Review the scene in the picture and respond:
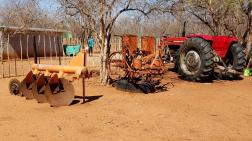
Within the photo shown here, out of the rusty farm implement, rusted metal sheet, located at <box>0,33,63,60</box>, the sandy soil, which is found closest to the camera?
the sandy soil

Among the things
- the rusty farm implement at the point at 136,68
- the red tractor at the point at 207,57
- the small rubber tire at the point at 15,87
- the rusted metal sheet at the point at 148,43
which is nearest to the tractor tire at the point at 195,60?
the red tractor at the point at 207,57

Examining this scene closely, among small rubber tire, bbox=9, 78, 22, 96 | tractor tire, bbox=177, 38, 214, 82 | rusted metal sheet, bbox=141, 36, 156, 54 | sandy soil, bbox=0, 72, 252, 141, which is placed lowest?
sandy soil, bbox=0, 72, 252, 141

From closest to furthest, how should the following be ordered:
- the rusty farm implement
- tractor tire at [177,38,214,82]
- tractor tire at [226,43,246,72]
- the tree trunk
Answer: the rusty farm implement < the tree trunk < tractor tire at [177,38,214,82] < tractor tire at [226,43,246,72]

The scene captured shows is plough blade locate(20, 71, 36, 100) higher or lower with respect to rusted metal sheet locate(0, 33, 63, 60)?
lower

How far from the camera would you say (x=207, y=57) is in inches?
465

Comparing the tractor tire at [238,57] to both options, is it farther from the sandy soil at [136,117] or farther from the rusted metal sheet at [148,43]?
the rusted metal sheet at [148,43]

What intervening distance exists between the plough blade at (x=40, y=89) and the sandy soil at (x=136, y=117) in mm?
196

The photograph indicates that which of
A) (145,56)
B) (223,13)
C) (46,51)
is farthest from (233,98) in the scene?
(46,51)

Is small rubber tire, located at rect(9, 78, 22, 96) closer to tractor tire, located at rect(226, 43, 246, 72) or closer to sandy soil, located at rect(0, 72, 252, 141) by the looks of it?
sandy soil, located at rect(0, 72, 252, 141)

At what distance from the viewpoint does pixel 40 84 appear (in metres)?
9.40

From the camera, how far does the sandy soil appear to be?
20.9 ft

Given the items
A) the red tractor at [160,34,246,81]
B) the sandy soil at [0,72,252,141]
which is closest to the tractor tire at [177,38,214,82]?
the red tractor at [160,34,246,81]

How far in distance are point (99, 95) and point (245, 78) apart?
5.68 meters

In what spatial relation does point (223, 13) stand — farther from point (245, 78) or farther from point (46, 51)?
point (46, 51)
